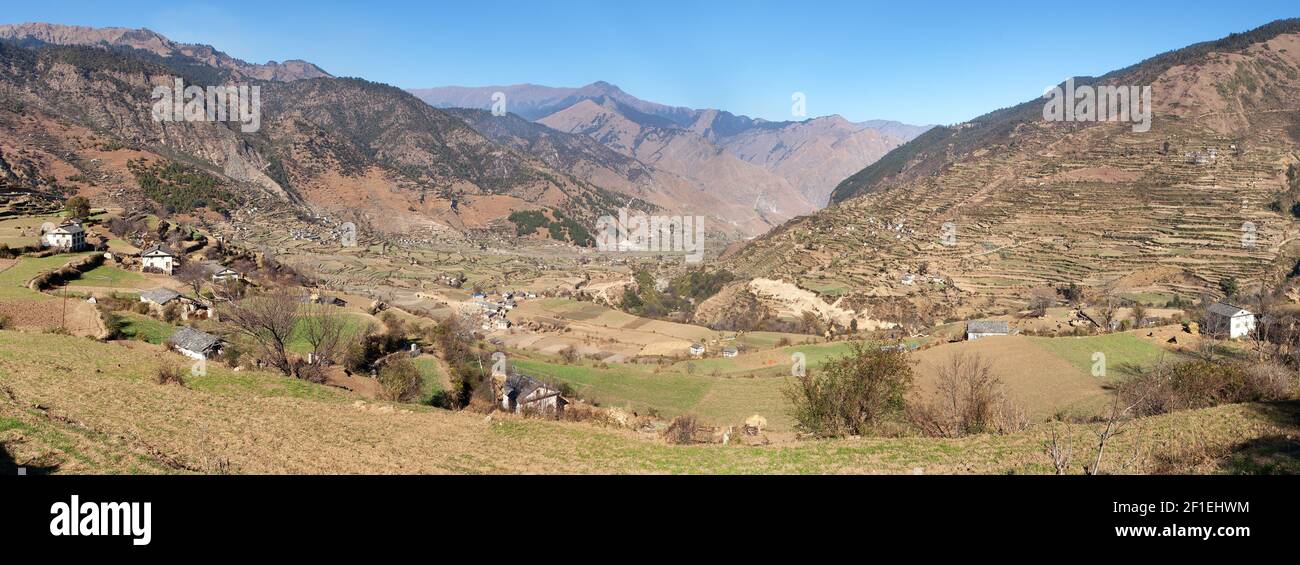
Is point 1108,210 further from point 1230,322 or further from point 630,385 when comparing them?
point 630,385

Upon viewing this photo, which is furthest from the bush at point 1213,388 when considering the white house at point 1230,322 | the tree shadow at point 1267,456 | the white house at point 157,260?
the white house at point 157,260

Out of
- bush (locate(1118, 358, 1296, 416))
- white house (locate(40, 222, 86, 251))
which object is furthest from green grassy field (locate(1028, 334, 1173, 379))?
white house (locate(40, 222, 86, 251))

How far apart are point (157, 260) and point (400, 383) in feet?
108

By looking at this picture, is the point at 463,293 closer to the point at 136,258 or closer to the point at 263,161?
the point at 136,258

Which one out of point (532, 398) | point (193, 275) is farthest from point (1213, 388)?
point (193, 275)

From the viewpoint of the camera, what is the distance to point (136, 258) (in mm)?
45875

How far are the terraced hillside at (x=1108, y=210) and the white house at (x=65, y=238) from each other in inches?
2563

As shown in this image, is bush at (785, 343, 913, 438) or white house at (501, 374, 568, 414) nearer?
bush at (785, 343, 913, 438)

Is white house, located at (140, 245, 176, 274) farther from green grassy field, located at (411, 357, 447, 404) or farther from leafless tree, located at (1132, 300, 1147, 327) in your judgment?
leafless tree, located at (1132, 300, 1147, 327)

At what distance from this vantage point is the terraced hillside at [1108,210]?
6575 centimetres

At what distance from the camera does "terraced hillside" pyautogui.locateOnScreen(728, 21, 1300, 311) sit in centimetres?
6575

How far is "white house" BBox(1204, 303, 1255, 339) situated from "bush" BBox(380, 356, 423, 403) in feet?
159

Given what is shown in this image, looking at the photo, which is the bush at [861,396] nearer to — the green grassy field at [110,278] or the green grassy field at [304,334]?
the green grassy field at [304,334]
